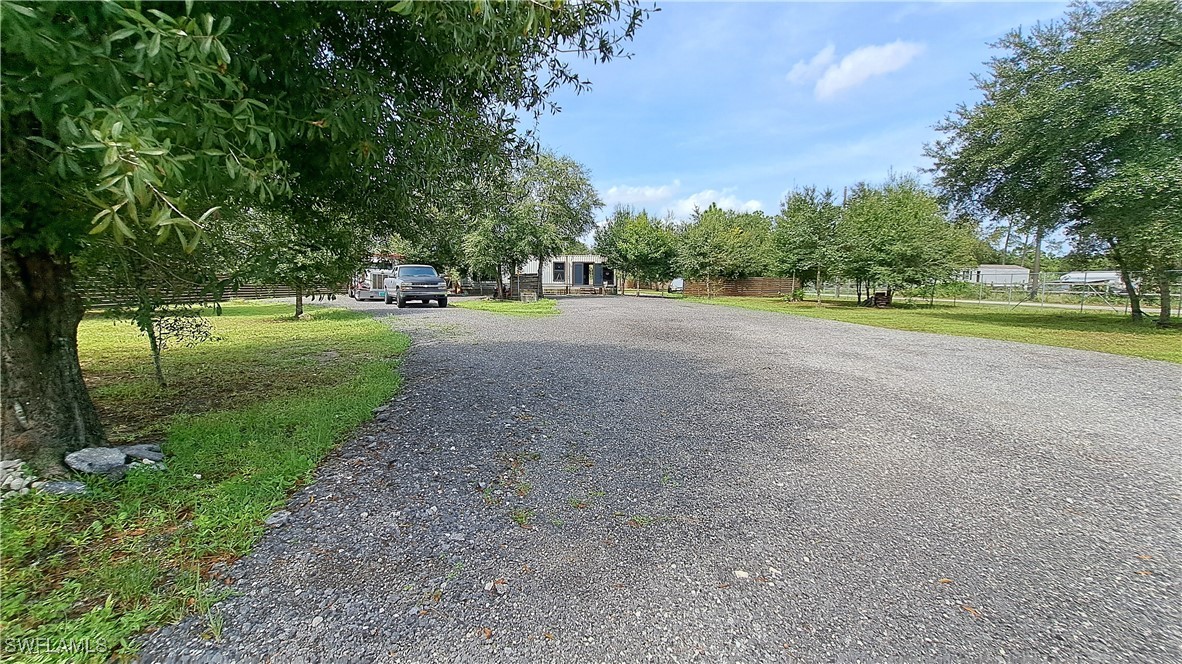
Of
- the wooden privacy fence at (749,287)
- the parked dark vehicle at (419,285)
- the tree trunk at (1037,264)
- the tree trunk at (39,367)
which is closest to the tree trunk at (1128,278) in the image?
the tree trunk at (1037,264)

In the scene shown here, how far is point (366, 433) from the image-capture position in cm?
389

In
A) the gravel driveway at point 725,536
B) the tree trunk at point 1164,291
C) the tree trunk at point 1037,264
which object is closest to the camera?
the gravel driveway at point 725,536

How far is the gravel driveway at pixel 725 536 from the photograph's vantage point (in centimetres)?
173

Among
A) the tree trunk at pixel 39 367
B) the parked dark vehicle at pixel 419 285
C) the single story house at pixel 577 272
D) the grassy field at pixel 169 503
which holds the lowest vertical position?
the grassy field at pixel 169 503

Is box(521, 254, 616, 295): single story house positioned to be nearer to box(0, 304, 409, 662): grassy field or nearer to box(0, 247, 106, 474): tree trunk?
box(0, 304, 409, 662): grassy field

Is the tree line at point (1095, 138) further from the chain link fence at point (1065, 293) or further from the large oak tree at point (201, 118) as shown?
the large oak tree at point (201, 118)

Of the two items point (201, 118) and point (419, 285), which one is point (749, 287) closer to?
point (419, 285)

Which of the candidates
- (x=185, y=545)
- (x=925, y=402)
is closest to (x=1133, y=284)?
(x=925, y=402)

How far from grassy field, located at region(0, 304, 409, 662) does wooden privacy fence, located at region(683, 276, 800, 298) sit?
30.3 m

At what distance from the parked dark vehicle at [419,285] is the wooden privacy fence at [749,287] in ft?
66.8

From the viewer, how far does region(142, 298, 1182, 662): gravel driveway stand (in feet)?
5.68

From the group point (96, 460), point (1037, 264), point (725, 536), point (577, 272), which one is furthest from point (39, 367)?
point (1037, 264)

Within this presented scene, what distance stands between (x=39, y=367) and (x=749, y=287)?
35035 mm

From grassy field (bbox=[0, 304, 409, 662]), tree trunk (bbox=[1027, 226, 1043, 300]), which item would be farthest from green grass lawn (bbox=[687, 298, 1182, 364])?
grassy field (bbox=[0, 304, 409, 662])
